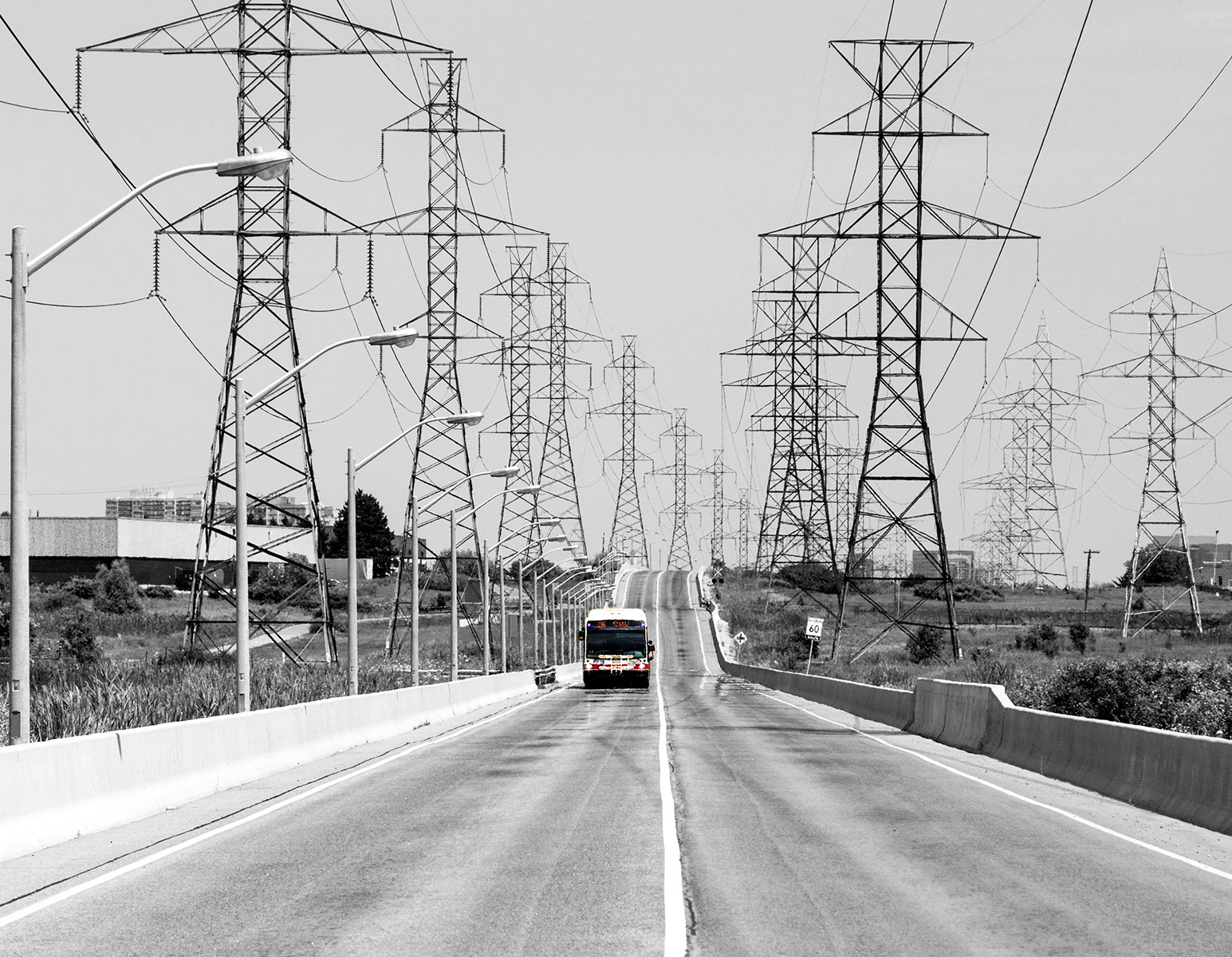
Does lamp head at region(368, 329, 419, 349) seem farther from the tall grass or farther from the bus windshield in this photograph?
the bus windshield

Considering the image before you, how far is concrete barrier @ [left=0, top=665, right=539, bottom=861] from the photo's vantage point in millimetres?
14266

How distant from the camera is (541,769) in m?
23.2

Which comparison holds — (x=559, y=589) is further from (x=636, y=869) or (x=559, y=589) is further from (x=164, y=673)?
(x=636, y=869)

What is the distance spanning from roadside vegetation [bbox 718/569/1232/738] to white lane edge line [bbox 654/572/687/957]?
786 centimetres

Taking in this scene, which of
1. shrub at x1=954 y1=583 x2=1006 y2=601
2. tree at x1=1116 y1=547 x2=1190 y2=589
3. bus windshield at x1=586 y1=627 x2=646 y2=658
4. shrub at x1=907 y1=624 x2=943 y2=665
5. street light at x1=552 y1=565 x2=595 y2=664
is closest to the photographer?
shrub at x1=907 y1=624 x2=943 y2=665

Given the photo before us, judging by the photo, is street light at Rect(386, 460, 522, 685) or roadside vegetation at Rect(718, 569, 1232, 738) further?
street light at Rect(386, 460, 522, 685)

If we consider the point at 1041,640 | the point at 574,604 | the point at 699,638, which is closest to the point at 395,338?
the point at 1041,640

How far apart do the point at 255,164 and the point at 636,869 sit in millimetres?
9727

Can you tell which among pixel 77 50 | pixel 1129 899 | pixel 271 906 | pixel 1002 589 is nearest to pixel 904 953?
pixel 1129 899

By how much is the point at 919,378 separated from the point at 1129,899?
124 feet

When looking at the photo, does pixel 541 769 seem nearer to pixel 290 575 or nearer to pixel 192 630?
pixel 192 630

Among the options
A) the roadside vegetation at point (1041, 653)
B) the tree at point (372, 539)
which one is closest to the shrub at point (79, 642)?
the roadside vegetation at point (1041, 653)

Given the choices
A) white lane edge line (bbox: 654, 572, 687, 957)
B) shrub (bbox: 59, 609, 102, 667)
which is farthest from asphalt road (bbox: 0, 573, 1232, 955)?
shrub (bbox: 59, 609, 102, 667)

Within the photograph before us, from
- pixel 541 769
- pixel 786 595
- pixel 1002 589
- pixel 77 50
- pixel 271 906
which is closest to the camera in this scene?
pixel 271 906
